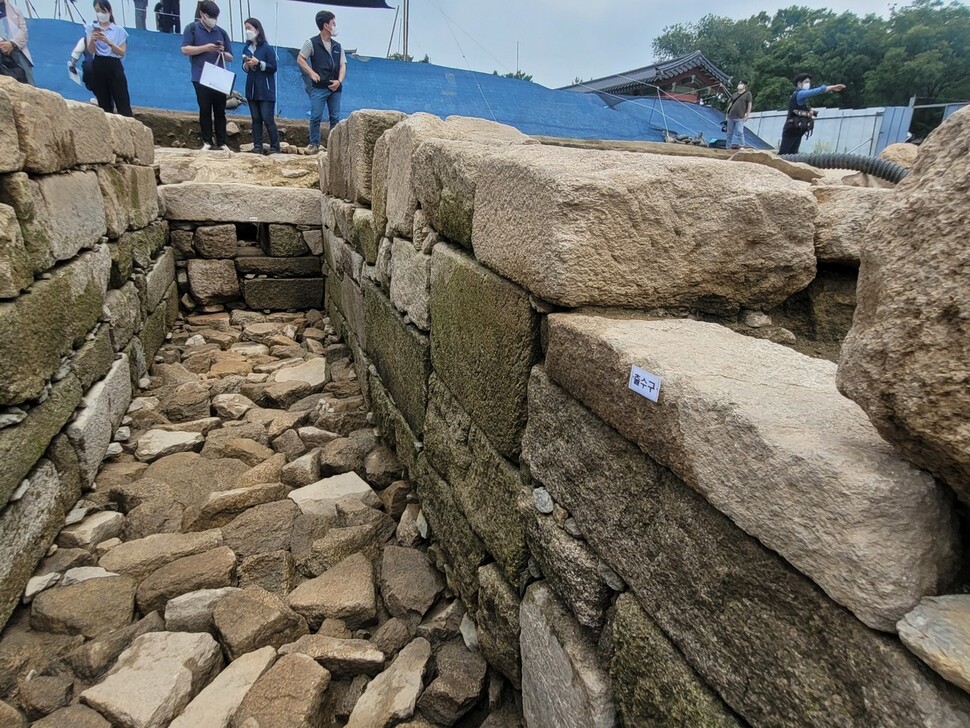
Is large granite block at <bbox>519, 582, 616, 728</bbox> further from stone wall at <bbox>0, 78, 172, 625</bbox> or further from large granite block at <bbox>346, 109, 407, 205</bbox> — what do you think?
large granite block at <bbox>346, 109, 407, 205</bbox>

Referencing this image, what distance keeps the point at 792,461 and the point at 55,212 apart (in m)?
3.19

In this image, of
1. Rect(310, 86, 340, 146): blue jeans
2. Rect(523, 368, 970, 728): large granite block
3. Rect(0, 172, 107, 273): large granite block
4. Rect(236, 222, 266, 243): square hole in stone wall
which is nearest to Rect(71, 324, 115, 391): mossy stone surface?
Rect(0, 172, 107, 273): large granite block

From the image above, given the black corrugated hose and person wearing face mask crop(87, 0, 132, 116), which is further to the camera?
person wearing face mask crop(87, 0, 132, 116)

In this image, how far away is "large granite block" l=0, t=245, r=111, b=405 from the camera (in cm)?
223

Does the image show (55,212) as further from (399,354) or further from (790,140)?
(790,140)

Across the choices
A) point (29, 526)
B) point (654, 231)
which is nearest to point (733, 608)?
point (654, 231)

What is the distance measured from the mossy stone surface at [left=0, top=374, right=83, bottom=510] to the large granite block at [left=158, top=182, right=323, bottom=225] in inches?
135

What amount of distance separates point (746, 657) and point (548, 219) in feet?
3.18

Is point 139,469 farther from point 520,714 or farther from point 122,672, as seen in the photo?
point 520,714

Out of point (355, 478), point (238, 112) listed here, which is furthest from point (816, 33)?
point (355, 478)

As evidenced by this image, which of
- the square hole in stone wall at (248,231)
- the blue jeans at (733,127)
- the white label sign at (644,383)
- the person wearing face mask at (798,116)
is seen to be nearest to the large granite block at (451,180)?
the white label sign at (644,383)

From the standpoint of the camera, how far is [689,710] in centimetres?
108

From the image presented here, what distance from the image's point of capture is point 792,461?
850 millimetres

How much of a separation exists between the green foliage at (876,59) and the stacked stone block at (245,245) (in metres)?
30.6
